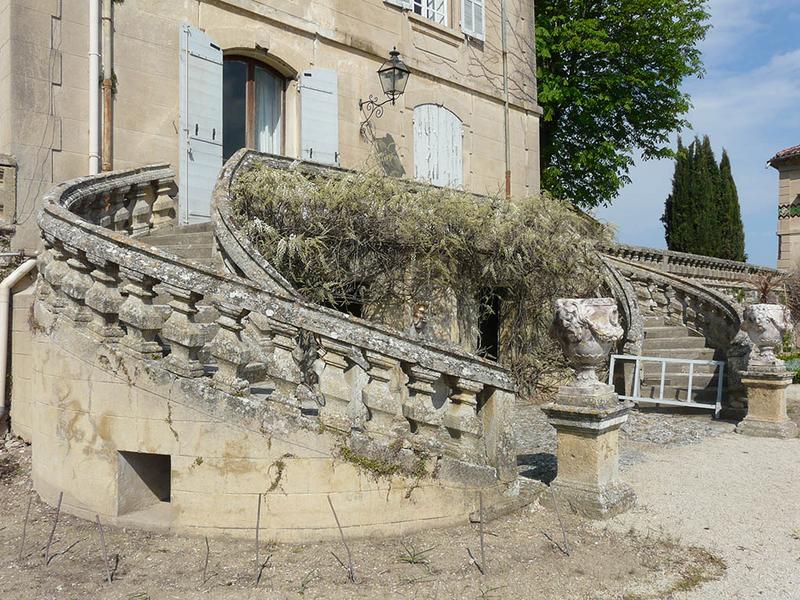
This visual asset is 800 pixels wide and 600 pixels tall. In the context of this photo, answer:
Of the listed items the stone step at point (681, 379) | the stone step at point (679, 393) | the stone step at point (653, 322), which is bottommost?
the stone step at point (679, 393)

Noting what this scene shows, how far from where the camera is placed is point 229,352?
358cm

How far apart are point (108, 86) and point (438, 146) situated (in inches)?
224

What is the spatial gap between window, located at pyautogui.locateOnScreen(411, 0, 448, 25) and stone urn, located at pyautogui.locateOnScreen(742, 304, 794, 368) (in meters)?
7.58

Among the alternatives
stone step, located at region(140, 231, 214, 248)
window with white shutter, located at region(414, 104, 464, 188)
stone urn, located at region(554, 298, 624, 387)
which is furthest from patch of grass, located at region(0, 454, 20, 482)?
window with white shutter, located at region(414, 104, 464, 188)

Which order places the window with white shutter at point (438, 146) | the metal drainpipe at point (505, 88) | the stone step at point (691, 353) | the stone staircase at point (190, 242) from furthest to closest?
the metal drainpipe at point (505, 88) < the window with white shutter at point (438, 146) < the stone step at point (691, 353) < the stone staircase at point (190, 242)

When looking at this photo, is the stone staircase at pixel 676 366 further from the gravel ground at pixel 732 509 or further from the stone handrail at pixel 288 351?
the stone handrail at pixel 288 351

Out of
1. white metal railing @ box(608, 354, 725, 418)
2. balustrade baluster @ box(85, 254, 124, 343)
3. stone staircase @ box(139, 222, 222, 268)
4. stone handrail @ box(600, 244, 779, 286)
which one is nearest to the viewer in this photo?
balustrade baluster @ box(85, 254, 124, 343)

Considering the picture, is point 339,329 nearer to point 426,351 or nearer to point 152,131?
point 426,351

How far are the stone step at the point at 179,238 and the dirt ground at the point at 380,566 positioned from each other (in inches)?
133

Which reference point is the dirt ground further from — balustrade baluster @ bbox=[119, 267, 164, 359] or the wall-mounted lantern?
the wall-mounted lantern

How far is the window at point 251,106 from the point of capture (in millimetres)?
9508

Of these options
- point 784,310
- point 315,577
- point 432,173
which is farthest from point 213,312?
point 432,173

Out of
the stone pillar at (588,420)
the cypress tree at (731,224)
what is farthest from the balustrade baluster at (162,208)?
the cypress tree at (731,224)

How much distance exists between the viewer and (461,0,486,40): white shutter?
11906 mm
